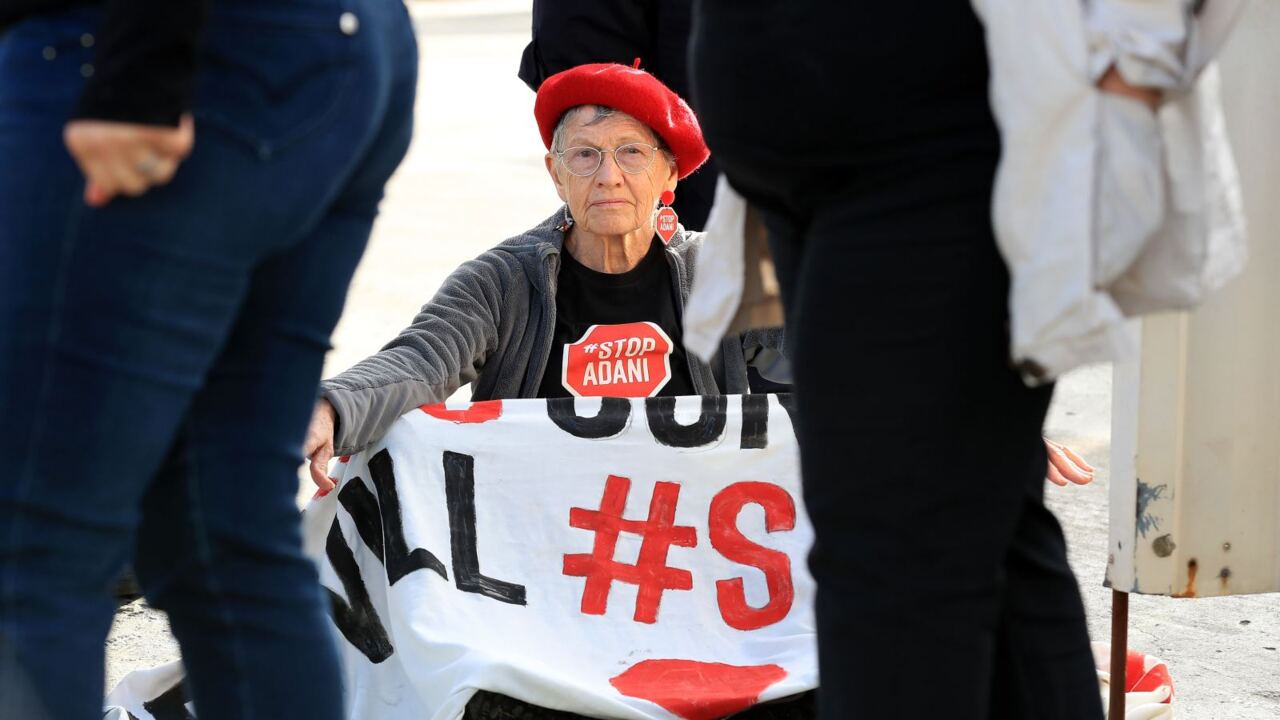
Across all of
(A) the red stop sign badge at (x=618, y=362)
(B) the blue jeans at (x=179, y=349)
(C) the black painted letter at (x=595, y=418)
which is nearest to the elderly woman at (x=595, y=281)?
(A) the red stop sign badge at (x=618, y=362)

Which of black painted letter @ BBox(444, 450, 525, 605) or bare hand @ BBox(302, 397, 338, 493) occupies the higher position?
bare hand @ BBox(302, 397, 338, 493)

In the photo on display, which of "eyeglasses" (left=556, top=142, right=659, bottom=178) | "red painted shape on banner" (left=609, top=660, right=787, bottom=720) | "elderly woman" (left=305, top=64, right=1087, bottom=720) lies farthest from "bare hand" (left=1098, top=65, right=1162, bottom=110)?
"eyeglasses" (left=556, top=142, right=659, bottom=178)

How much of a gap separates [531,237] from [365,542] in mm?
758

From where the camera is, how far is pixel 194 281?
1.29 meters

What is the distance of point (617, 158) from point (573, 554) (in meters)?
0.85

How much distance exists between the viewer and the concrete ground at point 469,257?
9.52 ft

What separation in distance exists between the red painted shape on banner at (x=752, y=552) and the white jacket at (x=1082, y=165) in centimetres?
131

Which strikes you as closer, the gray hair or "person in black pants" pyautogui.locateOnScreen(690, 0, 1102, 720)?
"person in black pants" pyautogui.locateOnScreen(690, 0, 1102, 720)

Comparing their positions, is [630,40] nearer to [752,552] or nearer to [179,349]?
[752,552]

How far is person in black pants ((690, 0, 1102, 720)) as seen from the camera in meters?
1.35

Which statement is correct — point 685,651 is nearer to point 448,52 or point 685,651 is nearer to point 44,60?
point 44,60

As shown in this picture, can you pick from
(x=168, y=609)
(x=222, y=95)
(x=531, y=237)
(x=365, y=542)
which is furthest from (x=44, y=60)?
(x=531, y=237)

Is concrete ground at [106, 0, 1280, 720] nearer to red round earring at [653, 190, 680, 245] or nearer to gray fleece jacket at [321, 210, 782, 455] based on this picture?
gray fleece jacket at [321, 210, 782, 455]

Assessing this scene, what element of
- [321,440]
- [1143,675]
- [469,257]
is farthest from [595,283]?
[469,257]
